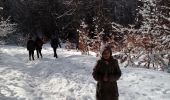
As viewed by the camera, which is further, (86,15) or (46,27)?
(46,27)

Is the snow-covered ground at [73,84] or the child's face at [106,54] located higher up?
the child's face at [106,54]

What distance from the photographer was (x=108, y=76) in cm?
871

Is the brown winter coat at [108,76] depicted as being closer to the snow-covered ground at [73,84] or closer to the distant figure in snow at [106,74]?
the distant figure in snow at [106,74]

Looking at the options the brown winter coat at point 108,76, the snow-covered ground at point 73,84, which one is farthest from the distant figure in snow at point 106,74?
the snow-covered ground at point 73,84

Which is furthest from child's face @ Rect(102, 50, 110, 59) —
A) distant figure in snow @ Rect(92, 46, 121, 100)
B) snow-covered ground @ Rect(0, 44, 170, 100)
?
snow-covered ground @ Rect(0, 44, 170, 100)

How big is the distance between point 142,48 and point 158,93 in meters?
6.44

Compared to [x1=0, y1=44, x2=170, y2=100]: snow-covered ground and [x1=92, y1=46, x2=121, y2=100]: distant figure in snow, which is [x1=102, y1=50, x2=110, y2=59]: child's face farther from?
[x1=0, y1=44, x2=170, y2=100]: snow-covered ground

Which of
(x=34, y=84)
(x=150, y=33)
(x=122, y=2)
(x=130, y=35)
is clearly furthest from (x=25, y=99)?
(x=122, y=2)

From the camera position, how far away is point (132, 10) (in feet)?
166

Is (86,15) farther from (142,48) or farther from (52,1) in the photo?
(142,48)

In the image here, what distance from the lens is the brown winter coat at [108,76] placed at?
871cm

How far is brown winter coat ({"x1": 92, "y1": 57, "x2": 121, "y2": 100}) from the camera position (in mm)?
8711

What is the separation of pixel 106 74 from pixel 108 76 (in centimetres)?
6

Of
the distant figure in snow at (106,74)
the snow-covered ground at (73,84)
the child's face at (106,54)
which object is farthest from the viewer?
the snow-covered ground at (73,84)
